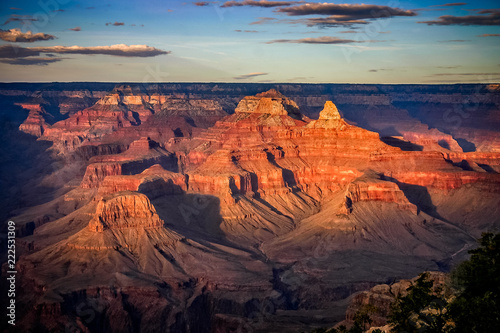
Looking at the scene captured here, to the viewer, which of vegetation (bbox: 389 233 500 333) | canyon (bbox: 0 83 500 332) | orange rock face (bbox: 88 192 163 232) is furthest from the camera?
orange rock face (bbox: 88 192 163 232)

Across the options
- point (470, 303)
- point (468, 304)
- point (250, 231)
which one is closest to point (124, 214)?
point (250, 231)

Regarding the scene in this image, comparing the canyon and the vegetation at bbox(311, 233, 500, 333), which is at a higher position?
the vegetation at bbox(311, 233, 500, 333)

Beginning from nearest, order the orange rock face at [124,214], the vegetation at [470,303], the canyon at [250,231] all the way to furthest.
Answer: the vegetation at [470,303] < the canyon at [250,231] < the orange rock face at [124,214]

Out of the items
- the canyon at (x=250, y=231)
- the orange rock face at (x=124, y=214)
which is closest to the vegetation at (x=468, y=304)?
the canyon at (x=250, y=231)

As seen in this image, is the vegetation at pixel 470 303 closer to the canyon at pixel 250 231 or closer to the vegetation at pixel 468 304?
the vegetation at pixel 468 304

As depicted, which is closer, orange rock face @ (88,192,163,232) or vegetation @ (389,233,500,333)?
vegetation @ (389,233,500,333)

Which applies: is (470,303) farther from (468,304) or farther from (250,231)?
(250,231)

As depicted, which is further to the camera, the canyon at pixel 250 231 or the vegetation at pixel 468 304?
the canyon at pixel 250 231

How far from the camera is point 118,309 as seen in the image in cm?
7125

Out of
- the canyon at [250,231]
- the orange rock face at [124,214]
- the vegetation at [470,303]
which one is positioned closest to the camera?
the vegetation at [470,303]

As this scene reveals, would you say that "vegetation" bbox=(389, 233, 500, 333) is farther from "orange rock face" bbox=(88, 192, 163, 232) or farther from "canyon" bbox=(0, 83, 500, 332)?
"orange rock face" bbox=(88, 192, 163, 232)

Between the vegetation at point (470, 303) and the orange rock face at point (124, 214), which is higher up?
the vegetation at point (470, 303)

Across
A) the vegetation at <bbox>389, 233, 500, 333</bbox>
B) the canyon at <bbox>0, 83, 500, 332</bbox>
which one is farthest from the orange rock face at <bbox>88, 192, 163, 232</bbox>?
the vegetation at <bbox>389, 233, 500, 333</bbox>

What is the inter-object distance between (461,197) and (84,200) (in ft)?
238
